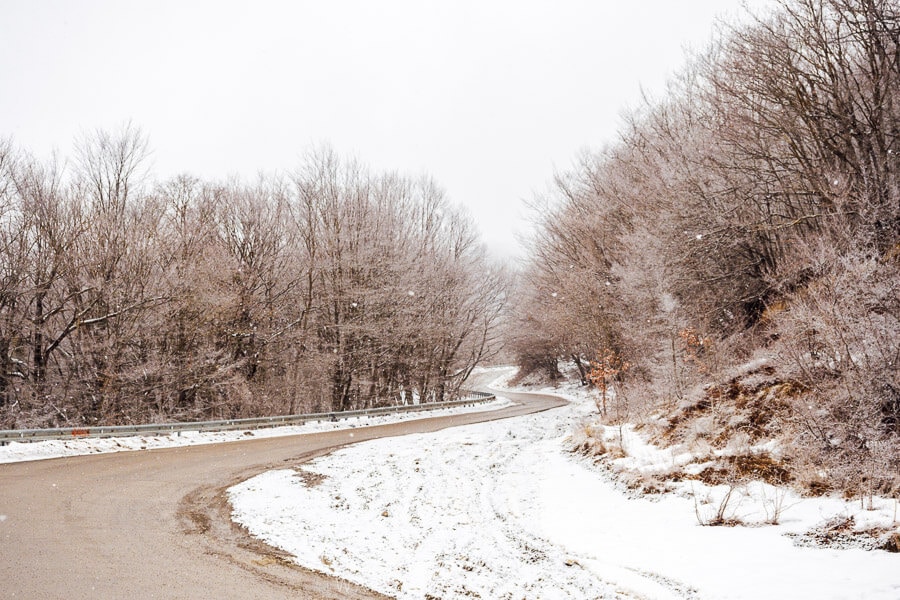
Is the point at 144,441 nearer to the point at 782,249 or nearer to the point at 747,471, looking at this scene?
the point at 747,471

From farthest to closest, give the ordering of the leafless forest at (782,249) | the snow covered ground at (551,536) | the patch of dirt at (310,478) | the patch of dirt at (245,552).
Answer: the patch of dirt at (310,478)
the leafless forest at (782,249)
the patch of dirt at (245,552)
the snow covered ground at (551,536)

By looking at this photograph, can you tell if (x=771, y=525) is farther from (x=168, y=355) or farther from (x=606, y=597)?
(x=168, y=355)

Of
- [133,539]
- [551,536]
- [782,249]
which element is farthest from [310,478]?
[782,249]

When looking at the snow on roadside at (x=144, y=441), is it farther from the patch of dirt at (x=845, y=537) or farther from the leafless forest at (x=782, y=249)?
the patch of dirt at (x=845, y=537)

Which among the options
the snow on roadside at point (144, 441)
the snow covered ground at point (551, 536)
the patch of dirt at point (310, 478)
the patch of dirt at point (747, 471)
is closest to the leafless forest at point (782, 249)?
the patch of dirt at point (747, 471)

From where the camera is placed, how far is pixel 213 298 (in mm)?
25234

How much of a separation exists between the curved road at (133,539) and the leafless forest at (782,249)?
23.3ft

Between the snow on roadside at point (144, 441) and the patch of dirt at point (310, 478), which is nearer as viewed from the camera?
the patch of dirt at point (310, 478)

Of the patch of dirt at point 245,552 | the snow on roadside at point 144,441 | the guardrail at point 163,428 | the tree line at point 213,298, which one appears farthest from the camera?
the tree line at point 213,298

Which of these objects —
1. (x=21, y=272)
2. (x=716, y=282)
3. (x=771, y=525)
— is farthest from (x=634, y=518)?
(x=21, y=272)

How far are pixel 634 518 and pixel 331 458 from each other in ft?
28.9

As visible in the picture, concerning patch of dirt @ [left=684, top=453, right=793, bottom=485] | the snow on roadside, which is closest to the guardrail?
the snow on roadside

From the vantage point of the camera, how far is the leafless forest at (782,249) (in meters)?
7.68

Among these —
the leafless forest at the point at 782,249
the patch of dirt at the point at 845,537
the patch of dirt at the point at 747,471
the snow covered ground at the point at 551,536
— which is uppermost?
the leafless forest at the point at 782,249
